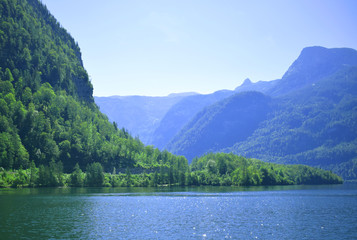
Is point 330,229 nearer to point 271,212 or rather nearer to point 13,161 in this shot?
point 271,212

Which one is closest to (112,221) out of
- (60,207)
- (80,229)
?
(80,229)

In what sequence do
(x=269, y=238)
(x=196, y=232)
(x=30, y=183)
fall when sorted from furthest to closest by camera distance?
(x=30, y=183), (x=196, y=232), (x=269, y=238)

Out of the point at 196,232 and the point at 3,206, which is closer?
the point at 196,232

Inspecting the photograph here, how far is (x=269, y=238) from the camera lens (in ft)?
198

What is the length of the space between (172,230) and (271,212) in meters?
36.5

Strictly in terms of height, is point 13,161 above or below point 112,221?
above

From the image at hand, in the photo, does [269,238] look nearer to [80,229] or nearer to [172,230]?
[172,230]

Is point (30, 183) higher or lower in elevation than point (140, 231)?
higher

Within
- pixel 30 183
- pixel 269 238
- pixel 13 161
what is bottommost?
pixel 269 238

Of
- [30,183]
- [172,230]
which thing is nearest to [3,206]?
[172,230]

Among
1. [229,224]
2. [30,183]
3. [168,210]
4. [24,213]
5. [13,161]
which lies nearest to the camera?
[229,224]

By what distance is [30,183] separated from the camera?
187 metres

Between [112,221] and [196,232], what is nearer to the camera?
[196,232]

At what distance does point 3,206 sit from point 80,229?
36111 mm
